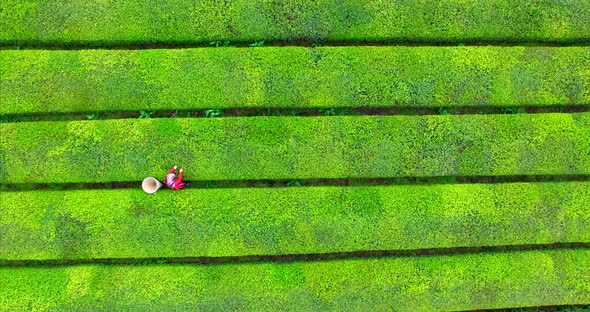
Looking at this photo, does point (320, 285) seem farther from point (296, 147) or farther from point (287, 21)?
point (287, 21)

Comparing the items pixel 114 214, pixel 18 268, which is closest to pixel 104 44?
pixel 114 214

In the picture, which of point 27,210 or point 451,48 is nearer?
point 27,210

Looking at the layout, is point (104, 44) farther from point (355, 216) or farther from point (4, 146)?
point (355, 216)

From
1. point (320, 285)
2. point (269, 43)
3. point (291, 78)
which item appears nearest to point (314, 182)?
point (320, 285)

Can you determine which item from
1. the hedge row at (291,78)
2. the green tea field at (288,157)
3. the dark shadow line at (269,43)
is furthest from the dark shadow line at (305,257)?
the dark shadow line at (269,43)

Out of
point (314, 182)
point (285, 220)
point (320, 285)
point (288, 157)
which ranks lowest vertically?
A: point (320, 285)
